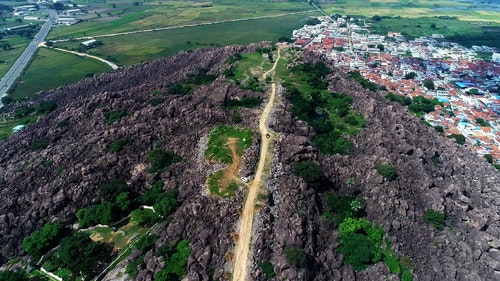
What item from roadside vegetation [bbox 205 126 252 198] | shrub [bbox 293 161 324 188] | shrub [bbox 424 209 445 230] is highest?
roadside vegetation [bbox 205 126 252 198]

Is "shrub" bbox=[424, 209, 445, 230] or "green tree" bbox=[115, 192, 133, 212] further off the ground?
"green tree" bbox=[115, 192, 133, 212]

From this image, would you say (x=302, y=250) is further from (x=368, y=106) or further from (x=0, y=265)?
(x=368, y=106)

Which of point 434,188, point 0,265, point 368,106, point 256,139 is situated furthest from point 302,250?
point 368,106

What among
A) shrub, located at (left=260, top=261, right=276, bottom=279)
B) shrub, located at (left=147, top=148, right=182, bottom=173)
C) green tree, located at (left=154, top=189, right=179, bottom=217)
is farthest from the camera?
shrub, located at (left=147, top=148, right=182, bottom=173)

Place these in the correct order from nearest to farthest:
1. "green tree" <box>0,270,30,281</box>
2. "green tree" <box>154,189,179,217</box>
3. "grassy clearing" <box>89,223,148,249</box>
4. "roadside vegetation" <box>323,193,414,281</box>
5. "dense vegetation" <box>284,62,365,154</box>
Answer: "green tree" <box>0,270,30,281</box> < "roadside vegetation" <box>323,193,414,281</box> < "grassy clearing" <box>89,223,148,249</box> < "green tree" <box>154,189,179,217</box> < "dense vegetation" <box>284,62,365,154</box>

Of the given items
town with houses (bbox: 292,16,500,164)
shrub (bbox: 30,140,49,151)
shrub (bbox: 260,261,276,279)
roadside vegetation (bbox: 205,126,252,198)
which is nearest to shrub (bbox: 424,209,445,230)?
shrub (bbox: 260,261,276,279)

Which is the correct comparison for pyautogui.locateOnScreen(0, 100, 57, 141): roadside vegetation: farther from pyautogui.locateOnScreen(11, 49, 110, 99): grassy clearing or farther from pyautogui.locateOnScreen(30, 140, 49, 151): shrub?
pyautogui.locateOnScreen(30, 140, 49, 151): shrub

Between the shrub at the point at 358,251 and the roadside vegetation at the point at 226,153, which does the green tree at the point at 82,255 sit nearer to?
the roadside vegetation at the point at 226,153

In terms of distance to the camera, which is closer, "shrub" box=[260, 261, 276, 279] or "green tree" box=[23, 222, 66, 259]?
"shrub" box=[260, 261, 276, 279]
